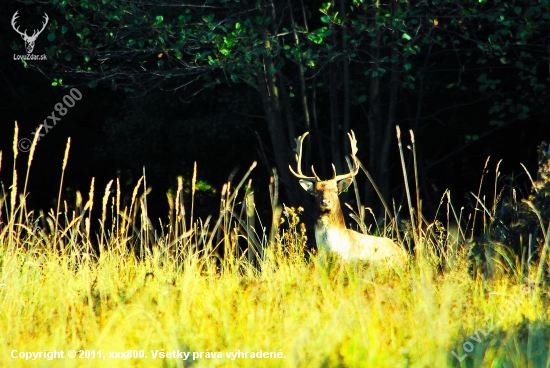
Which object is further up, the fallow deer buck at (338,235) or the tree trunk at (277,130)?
the tree trunk at (277,130)

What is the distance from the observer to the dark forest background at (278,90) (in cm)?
930

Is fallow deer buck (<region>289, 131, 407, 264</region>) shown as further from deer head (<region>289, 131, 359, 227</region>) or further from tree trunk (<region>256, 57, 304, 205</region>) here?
tree trunk (<region>256, 57, 304, 205</region>)

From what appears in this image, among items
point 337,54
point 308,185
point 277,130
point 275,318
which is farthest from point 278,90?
point 275,318

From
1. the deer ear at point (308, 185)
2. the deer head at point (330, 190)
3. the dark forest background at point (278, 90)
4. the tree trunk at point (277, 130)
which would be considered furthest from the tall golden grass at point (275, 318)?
the tree trunk at point (277, 130)

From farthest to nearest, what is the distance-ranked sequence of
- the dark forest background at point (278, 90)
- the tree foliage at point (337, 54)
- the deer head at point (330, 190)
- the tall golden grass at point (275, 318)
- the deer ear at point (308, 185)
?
the dark forest background at point (278, 90) → the tree foliage at point (337, 54) → the deer ear at point (308, 185) → the deer head at point (330, 190) → the tall golden grass at point (275, 318)

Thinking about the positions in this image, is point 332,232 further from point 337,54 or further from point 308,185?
point 337,54

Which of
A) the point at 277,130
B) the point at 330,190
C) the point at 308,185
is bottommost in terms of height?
the point at 330,190

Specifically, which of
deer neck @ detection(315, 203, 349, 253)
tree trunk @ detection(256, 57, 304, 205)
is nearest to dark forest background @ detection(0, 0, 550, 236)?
tree trunk @ detection(256, 57, 304, 205)

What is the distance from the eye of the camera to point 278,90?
36.3ft

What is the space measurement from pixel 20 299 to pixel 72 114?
1117 centimetres

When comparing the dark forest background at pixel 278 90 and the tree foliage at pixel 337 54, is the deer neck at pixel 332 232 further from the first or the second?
the tree foliage at pixel 337 54

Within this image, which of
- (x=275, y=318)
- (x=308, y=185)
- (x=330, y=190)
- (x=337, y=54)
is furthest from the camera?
(x=337, y=54)

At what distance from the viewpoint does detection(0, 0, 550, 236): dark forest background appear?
9.30 metres

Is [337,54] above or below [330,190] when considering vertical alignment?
above
